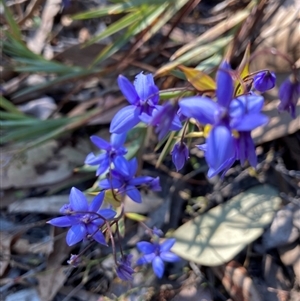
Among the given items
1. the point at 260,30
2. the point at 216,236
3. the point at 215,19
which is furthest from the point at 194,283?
the point at 215,19

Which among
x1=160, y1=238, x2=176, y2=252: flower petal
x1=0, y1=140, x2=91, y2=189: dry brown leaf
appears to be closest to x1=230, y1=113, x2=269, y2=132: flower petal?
x1=160, y1=238, x2=176, y2=252: flower petal

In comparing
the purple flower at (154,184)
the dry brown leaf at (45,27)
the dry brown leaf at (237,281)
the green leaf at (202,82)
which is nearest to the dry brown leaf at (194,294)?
the dry brown leaf at (237,281)

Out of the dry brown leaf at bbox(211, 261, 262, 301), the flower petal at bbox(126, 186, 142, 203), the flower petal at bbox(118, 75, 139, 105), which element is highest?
the flower petal at bbox(118, 75, 139, 105)

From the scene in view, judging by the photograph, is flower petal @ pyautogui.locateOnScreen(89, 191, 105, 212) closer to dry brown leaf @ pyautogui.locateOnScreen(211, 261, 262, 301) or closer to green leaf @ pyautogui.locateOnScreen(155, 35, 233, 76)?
dry brown leaf @ pyautogui.locateOnScreen(211, 261, 262, 301)

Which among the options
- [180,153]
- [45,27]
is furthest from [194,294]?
[45,27]

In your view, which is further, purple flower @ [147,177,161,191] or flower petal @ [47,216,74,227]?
purple flower @ [147,177,161,191]

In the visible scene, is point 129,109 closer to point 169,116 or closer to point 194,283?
point 169,116

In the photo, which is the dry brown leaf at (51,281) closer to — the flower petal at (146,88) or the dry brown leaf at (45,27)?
the flower petal at (146,88)
